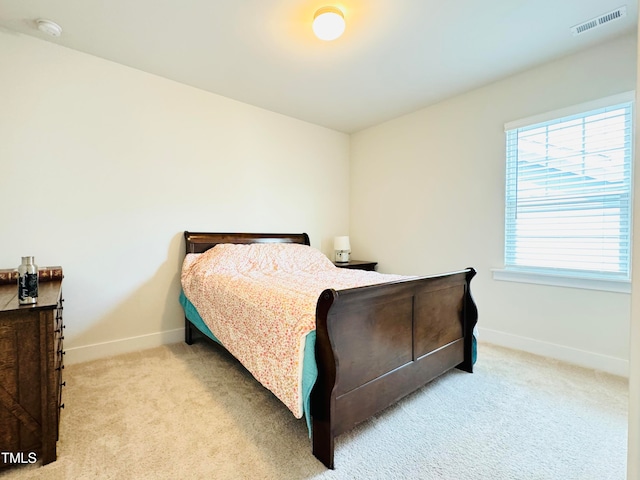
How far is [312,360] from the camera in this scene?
146cm

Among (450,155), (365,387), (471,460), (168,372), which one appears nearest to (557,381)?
(471,460)

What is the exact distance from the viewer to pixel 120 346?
278cm

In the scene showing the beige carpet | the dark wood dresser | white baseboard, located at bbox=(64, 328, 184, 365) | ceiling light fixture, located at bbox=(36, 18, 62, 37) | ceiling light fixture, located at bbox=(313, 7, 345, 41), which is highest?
ceiling light fixture, located at bbox=(36, 18, 62, 37)

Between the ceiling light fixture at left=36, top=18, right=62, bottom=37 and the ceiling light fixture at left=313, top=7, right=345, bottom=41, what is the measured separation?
1860 millimetres

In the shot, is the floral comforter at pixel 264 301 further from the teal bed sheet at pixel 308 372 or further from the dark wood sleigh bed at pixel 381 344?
the dark wood sleigh bed at pixel 381 344

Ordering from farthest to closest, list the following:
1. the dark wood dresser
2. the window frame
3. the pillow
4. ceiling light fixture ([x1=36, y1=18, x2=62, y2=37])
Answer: the pillow, the window frame, ceiling light fixture ([x1=36, y1=18, x2=62, y2=37]), the dark wood dresser

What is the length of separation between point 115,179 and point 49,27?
3.67ft

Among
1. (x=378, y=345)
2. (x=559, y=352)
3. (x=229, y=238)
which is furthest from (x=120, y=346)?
(x=559, y=352)

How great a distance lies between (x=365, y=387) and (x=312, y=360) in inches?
14.4

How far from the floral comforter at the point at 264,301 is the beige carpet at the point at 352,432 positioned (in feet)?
0.96

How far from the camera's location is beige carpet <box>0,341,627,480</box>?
4.65ft

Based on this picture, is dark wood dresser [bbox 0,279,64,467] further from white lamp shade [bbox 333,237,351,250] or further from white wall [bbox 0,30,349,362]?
white lamp shade [bbox 333,237,351,250]

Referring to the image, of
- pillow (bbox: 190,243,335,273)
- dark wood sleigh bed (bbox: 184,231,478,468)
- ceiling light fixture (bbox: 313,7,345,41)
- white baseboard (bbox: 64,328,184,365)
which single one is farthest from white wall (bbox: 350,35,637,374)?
white baseboard (bbox: 64,328,184,365)

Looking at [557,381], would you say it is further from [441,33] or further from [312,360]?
[441,33]
